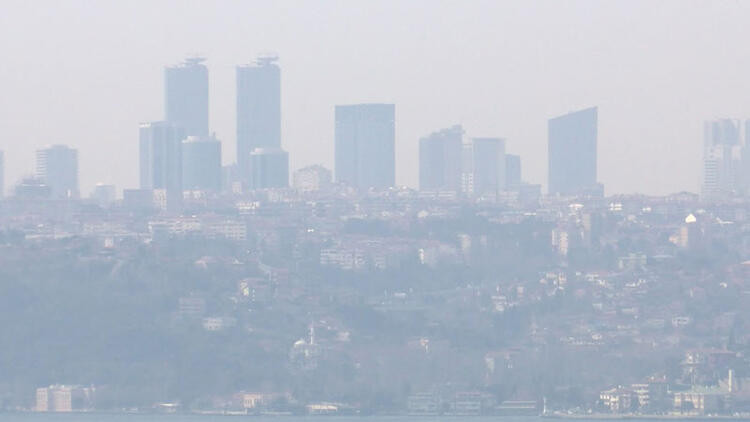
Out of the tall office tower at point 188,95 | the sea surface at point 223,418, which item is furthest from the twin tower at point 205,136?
the sea surface at point 223,418

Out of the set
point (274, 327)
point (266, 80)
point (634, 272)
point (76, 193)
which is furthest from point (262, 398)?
point (266, 80)

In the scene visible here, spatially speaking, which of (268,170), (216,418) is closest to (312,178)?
(268,170)

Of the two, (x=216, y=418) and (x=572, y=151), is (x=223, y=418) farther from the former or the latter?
(x=572, y=151)

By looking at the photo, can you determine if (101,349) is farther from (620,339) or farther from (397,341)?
(620,339)

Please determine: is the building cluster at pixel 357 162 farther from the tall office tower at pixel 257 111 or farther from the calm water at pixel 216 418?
the calm water at pixel 216 418

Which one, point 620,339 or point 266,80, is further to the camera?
point 266,80
